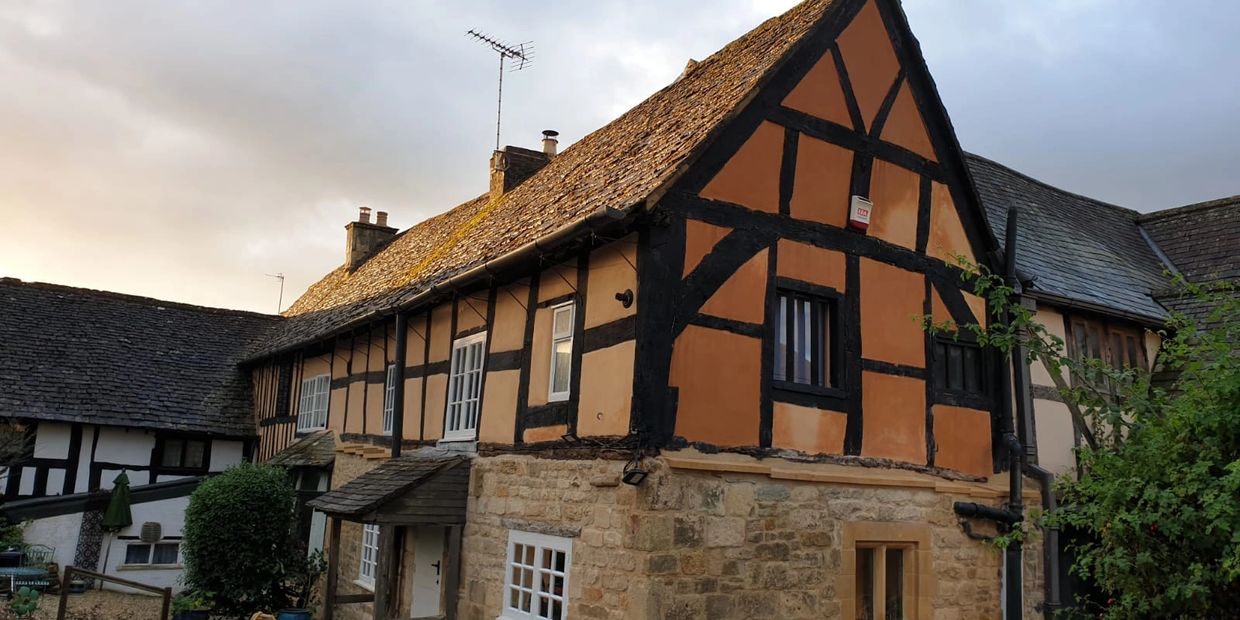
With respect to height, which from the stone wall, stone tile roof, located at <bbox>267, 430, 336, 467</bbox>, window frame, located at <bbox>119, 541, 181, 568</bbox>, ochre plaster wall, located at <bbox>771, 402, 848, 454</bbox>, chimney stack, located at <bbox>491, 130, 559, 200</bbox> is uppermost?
chimney stack, located at <bbox>491, 130, 559, 200</bbox>

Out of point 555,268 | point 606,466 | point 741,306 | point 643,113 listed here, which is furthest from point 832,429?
point 643,113

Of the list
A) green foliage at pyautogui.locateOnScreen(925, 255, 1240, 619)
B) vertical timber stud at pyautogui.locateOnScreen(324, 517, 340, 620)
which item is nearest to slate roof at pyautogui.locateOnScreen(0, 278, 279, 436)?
vertical timber stud at pyautogui.locateOnScreen(324, 517, 340, 620)

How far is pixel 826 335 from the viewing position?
902 cm

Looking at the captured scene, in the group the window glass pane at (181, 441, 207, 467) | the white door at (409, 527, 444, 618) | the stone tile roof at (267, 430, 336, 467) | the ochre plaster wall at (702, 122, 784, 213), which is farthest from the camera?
the window glass pane at (181, 441, 207, 467)

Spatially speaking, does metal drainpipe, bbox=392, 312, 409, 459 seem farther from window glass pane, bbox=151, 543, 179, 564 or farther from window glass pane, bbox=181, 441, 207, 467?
window glass pane, bbox=181, 441, 207, 467

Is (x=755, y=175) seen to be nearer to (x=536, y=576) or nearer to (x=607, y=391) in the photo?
(x=607, y=391)

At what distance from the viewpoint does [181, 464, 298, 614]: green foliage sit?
12930mm

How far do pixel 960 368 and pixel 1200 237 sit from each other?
868 centimetres

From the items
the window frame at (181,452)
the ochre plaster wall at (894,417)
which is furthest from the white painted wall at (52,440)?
the ochre plaster wall at (894,417)

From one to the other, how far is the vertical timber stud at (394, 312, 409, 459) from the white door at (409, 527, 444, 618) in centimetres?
137

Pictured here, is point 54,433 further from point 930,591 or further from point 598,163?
point 930,591

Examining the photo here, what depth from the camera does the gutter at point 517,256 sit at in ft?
24.8

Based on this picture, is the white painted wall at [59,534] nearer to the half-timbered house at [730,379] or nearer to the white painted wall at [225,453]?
the white painted wall at [225,453]

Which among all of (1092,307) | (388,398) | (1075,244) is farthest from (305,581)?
(1075,244)
